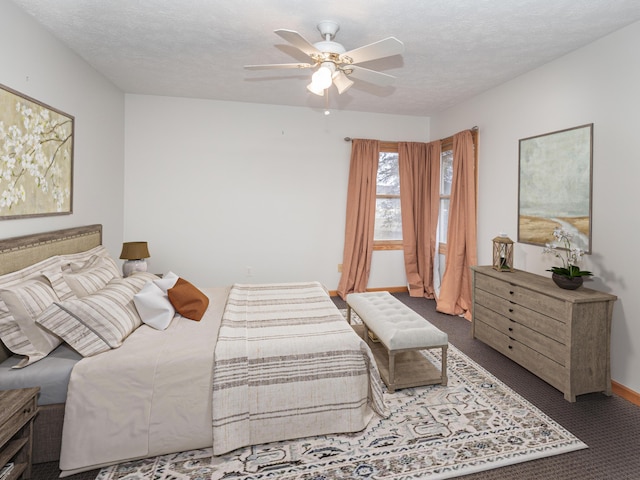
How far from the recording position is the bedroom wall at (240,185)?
14.8 ft

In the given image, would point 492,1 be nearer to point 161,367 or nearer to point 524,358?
point 524,358

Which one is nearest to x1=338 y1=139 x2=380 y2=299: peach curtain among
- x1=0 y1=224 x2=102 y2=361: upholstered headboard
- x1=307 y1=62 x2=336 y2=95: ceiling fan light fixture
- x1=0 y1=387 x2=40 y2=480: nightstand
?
x1=307 y1=62 x2=336 y2=95: ceiling fan light fixture

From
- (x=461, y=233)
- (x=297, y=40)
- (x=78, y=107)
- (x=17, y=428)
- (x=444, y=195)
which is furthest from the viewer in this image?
(x=444, y=195)

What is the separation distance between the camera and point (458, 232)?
439cm

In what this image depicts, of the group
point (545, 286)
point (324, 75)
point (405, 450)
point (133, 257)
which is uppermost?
point (324, 75)

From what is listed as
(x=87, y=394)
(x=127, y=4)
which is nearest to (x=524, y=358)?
(x=87, y=394)

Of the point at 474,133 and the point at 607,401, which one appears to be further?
the point at 474,133

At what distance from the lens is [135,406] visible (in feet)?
6.01

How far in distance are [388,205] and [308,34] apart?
307 centimetres

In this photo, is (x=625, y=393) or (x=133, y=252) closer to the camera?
(x=625, y=393)

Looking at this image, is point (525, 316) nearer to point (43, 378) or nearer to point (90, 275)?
point (43, 378)

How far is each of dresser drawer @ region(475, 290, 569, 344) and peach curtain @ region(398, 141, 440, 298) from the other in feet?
5.42

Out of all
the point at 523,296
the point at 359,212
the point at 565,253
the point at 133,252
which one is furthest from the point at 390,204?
the point at 133,252

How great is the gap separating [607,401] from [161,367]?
10.0ft
